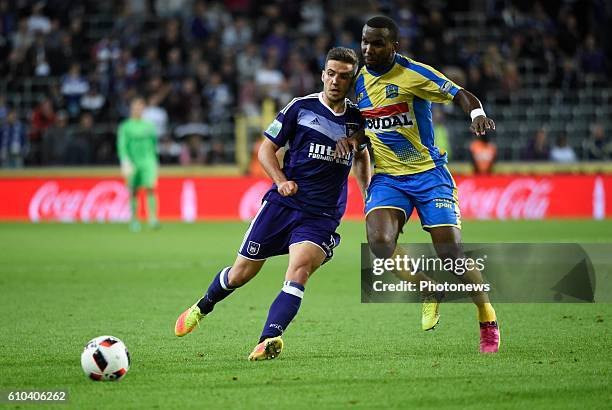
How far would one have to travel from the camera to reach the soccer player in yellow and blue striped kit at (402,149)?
758cm

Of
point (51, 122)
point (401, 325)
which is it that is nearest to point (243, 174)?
point (51, 122)

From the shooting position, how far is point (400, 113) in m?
7.75

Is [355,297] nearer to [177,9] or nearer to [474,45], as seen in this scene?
[474,45]

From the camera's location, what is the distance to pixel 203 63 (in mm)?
24625

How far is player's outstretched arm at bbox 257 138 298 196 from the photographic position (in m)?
7.25

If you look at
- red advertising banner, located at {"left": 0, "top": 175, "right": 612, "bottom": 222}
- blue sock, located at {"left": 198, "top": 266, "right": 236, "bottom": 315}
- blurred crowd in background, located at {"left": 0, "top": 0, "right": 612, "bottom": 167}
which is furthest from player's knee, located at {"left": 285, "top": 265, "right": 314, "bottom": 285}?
blurred crowd in background, located at {"left": 0, "top": 0, "right": 612, "bottom": 167}

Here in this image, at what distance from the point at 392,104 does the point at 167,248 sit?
937cm

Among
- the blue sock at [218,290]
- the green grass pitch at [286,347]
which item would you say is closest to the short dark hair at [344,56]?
the blue sock at [218,290]

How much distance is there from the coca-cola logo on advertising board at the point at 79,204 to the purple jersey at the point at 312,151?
1520 cm

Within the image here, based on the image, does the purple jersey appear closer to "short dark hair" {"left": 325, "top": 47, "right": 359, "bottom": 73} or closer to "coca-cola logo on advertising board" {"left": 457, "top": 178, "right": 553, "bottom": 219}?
"short dark hair" {"left": 325, "top": 47, "right": 359, "bottom": 73}

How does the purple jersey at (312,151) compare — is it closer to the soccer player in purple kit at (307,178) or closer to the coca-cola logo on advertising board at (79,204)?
the soccer player in purple kit at (307,178)

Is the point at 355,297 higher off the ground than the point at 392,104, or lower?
lower

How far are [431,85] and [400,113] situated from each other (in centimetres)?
32

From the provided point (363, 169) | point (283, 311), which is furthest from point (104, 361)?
point (363, 169)
